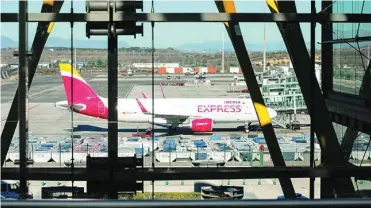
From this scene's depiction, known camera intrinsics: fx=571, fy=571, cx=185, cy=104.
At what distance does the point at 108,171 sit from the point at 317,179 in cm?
139

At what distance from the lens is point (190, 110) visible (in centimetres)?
527

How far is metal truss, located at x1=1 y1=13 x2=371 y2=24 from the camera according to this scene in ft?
11.8

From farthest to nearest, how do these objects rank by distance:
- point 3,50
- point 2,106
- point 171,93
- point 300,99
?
1. point 171,93
2. point 300,99
3. point 2,106
4. point 3,50

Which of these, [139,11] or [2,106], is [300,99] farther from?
[2,106]

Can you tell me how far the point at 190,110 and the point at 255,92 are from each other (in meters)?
1.08

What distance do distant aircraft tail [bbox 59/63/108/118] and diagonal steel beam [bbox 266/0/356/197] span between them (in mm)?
1331

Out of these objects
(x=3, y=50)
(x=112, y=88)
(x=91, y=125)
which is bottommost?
(x=91, y=125)

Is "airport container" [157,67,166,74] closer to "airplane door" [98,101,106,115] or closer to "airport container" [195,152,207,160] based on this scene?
"airplane door" [98,101,106,115]

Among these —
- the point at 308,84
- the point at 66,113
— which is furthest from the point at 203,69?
the point at 66,113

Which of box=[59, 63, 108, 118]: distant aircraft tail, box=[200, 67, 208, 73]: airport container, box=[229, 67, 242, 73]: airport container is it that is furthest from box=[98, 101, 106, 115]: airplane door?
box=[229, 67, 242, 73]: airport container

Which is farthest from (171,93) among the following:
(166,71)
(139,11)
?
(139,11)

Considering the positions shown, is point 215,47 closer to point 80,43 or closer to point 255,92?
point 255,92

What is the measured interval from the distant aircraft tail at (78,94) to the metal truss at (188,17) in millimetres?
347

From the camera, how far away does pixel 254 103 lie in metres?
4.32
